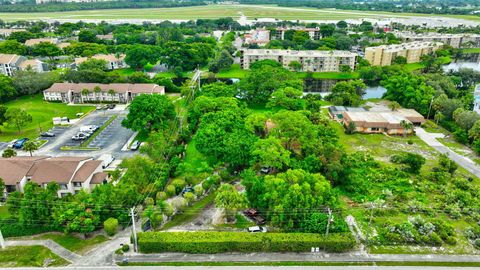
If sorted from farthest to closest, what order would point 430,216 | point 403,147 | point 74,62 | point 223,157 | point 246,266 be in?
point 74,62 < point 403,147 < point 223,157 < point 430,216 < point 246,266

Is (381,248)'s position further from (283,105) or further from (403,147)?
(283,105)

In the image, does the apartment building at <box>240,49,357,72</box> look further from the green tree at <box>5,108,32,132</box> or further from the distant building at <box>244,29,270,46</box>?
the green tree at <box>5,108,32,132</box>

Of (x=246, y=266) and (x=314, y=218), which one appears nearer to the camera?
(x=246, y=266)

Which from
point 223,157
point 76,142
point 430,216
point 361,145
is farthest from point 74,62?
point 430,216

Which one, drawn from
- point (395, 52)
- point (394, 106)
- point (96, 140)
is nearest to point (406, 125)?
point (394, 106)

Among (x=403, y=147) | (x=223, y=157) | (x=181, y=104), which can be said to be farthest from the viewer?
(x=181, y=104)

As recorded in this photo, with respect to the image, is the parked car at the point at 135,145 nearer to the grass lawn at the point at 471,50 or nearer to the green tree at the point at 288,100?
the green tree at the point at 288,100

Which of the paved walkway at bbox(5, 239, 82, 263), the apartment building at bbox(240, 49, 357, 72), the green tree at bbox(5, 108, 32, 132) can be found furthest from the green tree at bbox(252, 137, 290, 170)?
the apartment building at bbox(240, 49, 357, 72)
